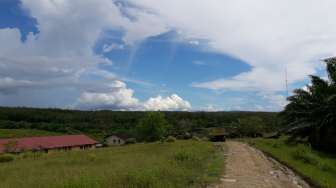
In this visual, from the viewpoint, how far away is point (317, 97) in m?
27.4

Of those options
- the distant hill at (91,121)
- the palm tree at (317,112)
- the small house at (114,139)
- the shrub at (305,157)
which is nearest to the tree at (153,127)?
the small house at (114,139)

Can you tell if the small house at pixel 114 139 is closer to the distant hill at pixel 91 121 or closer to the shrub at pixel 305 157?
the distant hill at pixel 91 121

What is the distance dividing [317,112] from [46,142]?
46.6m

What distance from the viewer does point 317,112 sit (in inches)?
1039

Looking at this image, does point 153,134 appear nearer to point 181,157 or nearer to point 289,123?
point 289,123

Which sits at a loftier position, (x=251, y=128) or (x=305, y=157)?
(x=251, y=128)

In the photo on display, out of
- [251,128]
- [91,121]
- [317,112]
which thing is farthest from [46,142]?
[91,121]

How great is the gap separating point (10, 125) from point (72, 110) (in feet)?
158

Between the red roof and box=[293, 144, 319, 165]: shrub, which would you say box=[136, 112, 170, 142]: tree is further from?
box=[293, 144, 319, 165]: shrub

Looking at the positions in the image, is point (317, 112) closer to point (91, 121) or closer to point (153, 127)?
point (153, 127)

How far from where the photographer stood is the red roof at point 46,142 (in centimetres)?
5272

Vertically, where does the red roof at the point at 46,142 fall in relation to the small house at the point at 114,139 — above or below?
above

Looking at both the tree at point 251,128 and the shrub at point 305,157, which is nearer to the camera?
the shrub at point 305,157

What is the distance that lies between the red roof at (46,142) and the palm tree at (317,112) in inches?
1523
